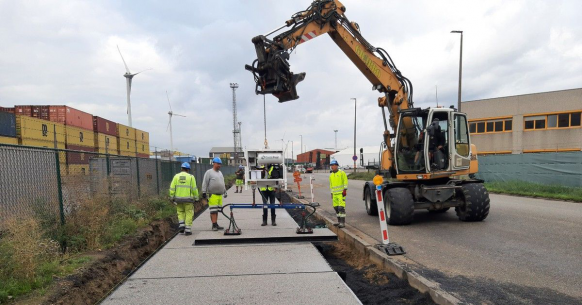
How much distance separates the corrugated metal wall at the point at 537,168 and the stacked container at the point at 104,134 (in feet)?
80.3

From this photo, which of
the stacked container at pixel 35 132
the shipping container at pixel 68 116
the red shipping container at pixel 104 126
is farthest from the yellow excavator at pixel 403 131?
the red shipping container at pixel 104 126

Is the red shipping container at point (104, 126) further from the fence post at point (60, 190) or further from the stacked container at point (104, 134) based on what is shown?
the fence post at point (60, 190)

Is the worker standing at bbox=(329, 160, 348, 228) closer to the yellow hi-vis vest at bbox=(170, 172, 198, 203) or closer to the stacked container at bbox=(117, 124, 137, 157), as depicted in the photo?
the yellow hi-vis vest at bbox=(170, 172, 198, 203)

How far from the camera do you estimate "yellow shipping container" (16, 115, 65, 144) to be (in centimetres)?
1500

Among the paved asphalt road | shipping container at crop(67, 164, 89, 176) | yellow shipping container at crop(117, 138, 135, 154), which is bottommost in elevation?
the paved asphalt road

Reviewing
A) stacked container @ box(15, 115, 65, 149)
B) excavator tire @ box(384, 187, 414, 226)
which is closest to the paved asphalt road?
excavator tire @ box(384, 187, 414, 226)

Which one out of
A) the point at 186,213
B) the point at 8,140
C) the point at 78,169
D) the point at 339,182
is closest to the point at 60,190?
the point at 78,169

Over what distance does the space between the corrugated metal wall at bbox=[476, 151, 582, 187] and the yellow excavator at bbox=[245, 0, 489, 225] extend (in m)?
10.8

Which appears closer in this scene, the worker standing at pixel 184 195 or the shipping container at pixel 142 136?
the worker standing at pixel 184 195

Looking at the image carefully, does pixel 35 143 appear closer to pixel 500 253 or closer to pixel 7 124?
pixel 7 124

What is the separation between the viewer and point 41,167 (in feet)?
20.1

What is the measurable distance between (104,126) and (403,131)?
2321 centimetres

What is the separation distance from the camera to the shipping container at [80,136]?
1953cm

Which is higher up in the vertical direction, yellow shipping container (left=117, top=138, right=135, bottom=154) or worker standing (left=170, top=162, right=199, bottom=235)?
yellow shipping container (left=117, top=138, right=135, bottom=154)
